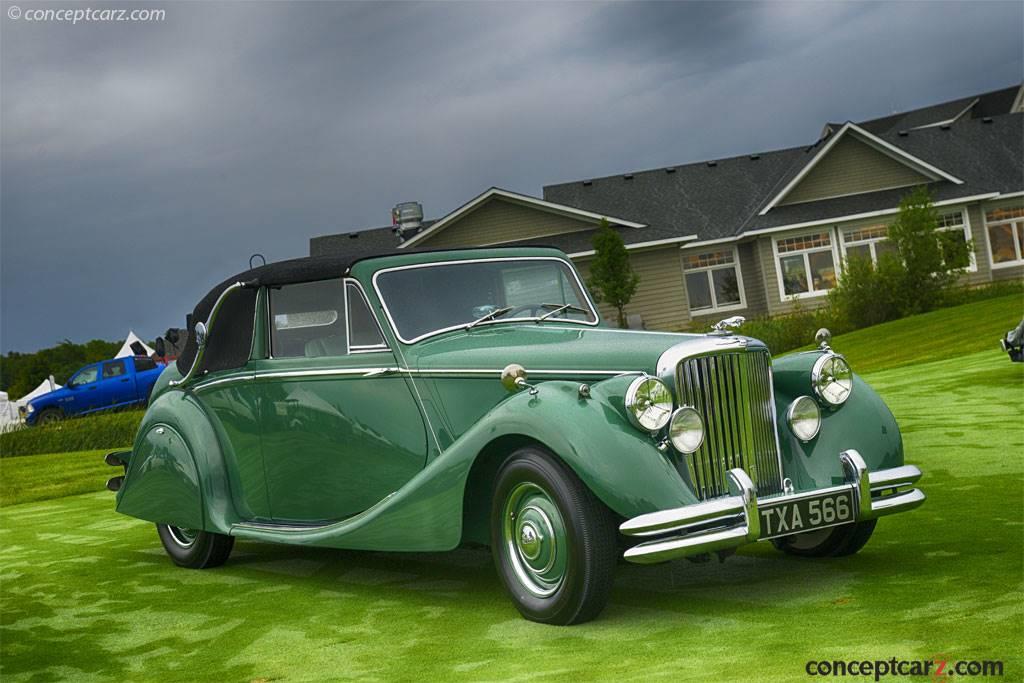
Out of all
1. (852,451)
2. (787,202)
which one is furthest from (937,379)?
(787,202)

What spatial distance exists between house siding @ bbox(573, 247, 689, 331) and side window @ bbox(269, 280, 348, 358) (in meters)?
26.7

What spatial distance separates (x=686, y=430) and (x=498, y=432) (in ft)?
2.64

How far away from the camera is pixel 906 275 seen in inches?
1037

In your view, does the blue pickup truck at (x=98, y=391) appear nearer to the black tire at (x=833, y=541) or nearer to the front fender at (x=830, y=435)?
the black tire at (x=833, y=541)

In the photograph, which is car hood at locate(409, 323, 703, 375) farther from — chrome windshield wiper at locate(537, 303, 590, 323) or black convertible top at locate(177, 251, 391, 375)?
black convertible top at locate(177, 251, 391, 375)

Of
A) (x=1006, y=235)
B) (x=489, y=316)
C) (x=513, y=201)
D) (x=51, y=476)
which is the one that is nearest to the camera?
(x=489, y=316)

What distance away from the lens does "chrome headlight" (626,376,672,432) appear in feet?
15.4

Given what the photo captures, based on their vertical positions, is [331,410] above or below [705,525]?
above

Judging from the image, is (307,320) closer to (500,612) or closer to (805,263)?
(500,612)

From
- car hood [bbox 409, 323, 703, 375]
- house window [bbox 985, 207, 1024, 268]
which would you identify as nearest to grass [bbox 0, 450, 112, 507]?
car hood [bbox 409, 323, 703, 375]

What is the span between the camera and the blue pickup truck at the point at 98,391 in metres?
27.9

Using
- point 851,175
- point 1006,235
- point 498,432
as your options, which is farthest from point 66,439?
point 1006,235

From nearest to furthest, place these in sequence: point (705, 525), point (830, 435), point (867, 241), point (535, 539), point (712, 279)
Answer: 1. point (705, 525)
2. point (535, 539)
3. point (830, 435)
4. point (867, 241)
5. point (712, 279)

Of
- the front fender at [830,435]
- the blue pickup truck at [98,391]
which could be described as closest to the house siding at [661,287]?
the blue pickup truck at [98,391]
